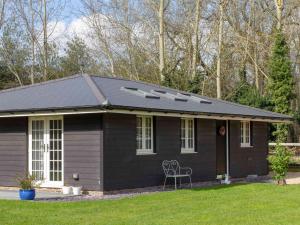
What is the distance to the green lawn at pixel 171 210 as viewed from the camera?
10.1m

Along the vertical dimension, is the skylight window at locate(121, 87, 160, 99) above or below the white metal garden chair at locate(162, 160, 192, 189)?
above

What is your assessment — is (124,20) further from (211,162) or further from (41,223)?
(41,223)

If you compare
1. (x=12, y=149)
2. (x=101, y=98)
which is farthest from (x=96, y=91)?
(x=12, y=149)

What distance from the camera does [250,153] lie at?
21.2 meters

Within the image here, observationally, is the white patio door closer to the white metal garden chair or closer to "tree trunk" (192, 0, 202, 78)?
the white metal garden chair

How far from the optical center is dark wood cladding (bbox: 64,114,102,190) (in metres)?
14.6

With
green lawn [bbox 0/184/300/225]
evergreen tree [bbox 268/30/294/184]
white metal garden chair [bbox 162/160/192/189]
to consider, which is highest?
evergreen tree [bbox 268/30/294/184]

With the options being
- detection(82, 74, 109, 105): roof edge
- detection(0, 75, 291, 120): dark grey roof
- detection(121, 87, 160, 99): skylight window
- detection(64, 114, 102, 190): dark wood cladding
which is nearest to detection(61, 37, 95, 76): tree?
detection(0, 75, 291, 120): dark grey roof

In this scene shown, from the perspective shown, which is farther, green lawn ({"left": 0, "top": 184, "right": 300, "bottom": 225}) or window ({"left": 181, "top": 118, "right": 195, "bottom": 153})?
window ({"left": 181, "top": 118, "right": 195, "bottom": 153})

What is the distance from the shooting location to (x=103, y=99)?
14.1 m

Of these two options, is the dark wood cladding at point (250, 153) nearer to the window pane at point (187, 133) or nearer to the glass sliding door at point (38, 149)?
the window pane at point (187, 133)

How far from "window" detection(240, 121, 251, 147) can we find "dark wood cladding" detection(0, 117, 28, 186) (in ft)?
27.9

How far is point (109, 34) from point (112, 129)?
2304cm

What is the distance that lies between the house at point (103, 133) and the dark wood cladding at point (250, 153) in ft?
3.67
